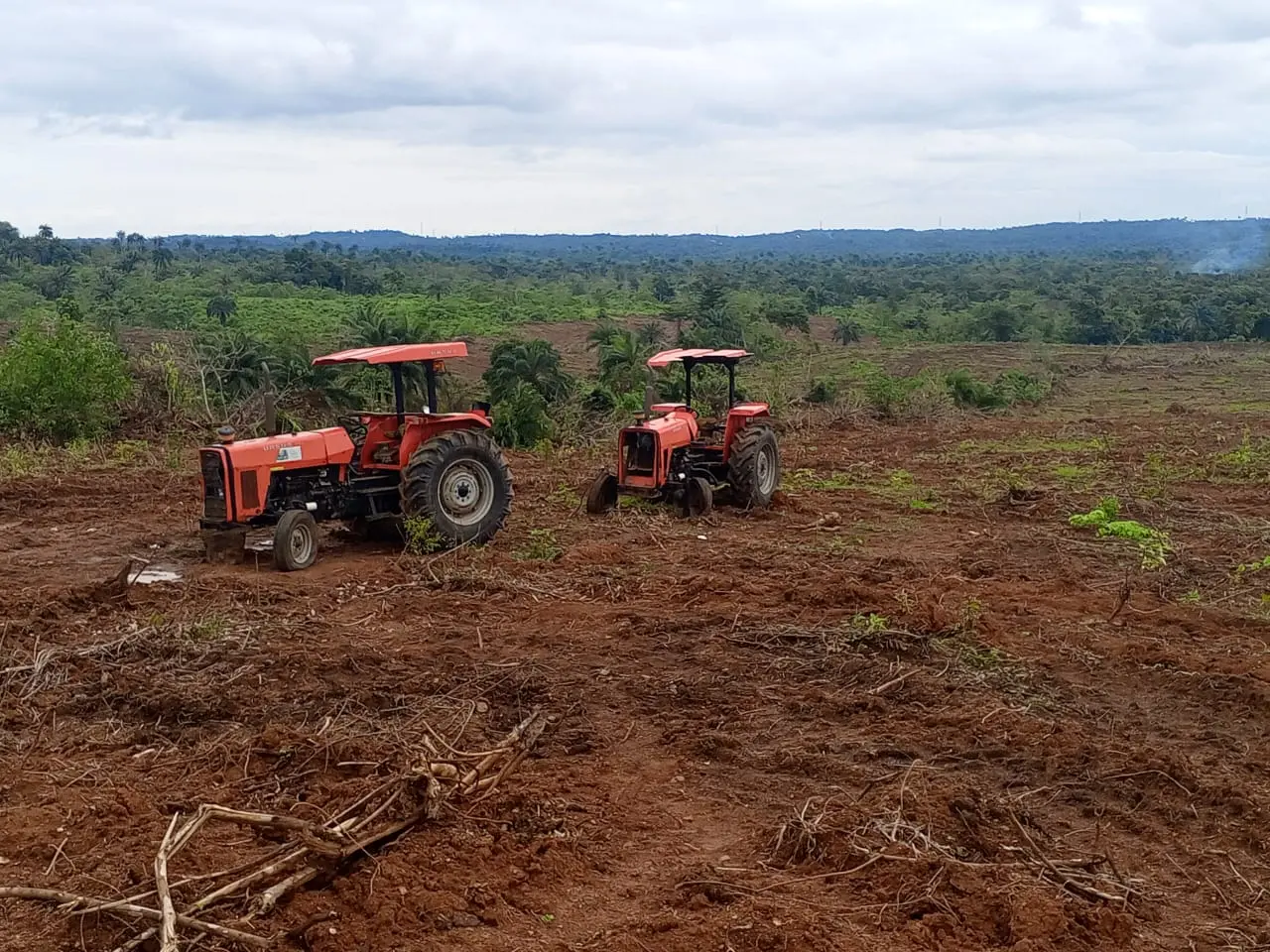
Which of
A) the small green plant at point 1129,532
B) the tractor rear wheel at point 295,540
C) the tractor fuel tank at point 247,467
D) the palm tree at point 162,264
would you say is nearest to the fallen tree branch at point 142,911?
the tractor rear wheel at point 295,540

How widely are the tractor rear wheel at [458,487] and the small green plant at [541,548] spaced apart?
1.24 feet

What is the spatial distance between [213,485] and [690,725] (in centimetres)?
528

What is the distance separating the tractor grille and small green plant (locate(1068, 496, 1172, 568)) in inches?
299

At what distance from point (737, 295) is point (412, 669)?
3329 centimetres

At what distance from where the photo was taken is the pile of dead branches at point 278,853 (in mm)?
4121

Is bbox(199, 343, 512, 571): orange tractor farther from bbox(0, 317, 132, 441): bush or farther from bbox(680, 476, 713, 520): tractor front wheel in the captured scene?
bbox(0, 317, 132, 441): bush

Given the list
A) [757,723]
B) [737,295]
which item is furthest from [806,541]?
[737,295]

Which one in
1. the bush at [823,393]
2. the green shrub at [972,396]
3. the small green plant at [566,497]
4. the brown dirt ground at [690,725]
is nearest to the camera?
the brown dirt ground at [690,725]

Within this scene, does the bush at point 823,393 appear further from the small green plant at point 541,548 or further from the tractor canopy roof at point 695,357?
the small green plant at point 541,548

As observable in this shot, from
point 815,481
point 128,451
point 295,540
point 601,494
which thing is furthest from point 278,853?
point 128,451

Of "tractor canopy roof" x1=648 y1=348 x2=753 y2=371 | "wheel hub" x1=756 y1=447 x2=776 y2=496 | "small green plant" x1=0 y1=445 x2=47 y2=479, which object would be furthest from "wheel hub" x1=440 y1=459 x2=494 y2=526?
"small green plant" x1=0 y1=445 x2=47 y2=479

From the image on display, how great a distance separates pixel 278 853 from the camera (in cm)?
471

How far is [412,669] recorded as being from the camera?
23.7ft

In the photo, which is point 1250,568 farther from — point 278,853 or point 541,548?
point 278,853
